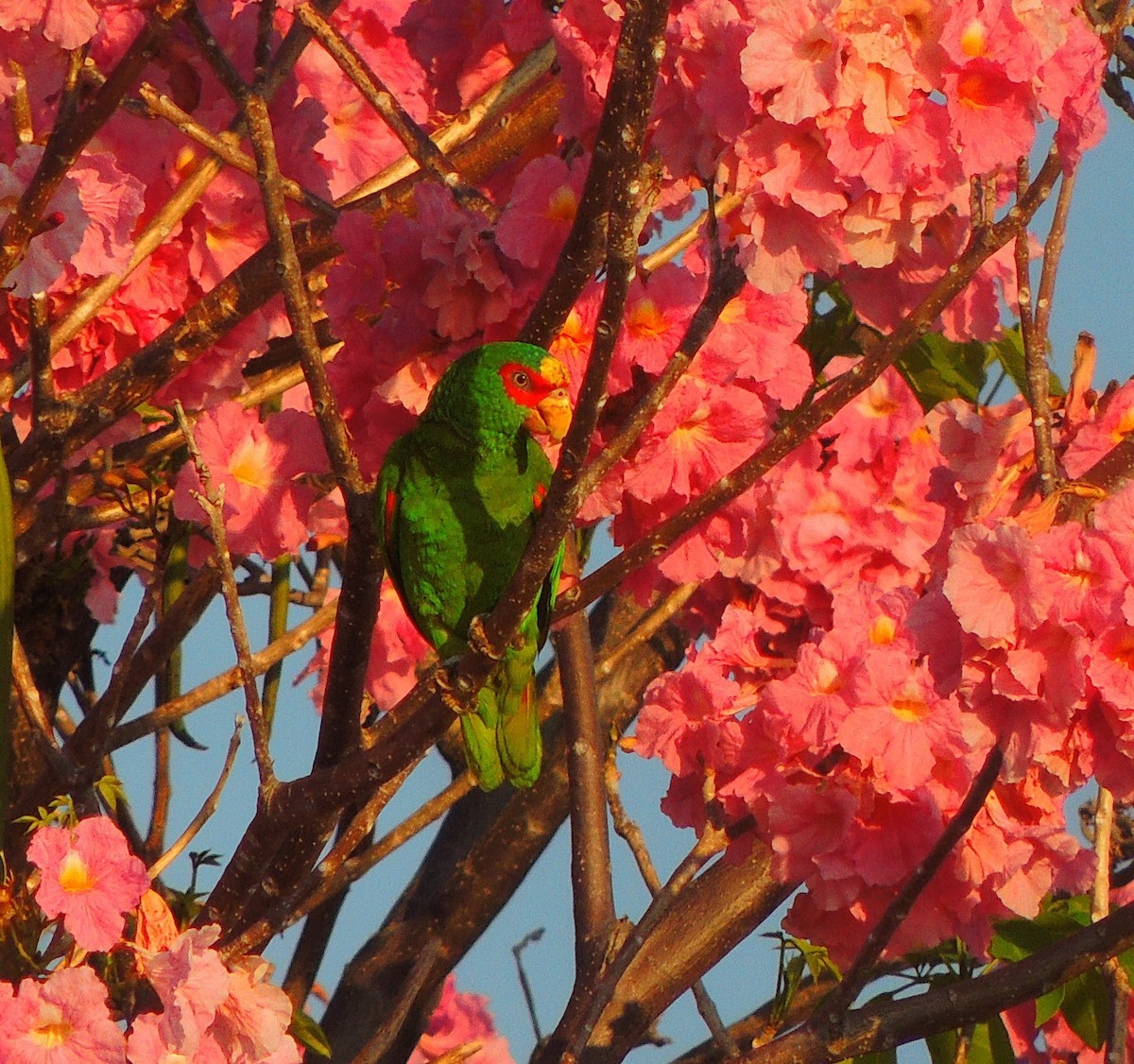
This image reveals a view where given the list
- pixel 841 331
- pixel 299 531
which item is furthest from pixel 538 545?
pixel 841 331

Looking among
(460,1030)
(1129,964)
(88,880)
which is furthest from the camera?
(460,1030)

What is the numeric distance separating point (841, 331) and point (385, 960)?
147 centimetres

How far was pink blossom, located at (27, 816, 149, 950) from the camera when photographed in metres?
1.89

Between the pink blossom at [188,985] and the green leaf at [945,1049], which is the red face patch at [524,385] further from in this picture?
the green leaf at [945,1049]

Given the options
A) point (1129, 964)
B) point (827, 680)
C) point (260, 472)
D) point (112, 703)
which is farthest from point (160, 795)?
point (1129, 964)

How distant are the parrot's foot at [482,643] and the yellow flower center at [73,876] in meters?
0.53

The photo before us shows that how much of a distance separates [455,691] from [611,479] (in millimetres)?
398

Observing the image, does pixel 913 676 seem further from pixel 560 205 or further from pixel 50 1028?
pixel 50 1028

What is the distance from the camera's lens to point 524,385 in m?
2.20

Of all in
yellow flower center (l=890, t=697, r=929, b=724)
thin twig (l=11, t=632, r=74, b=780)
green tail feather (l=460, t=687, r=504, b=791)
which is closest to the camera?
yellow flower center (l=890, t=697, r=929, b=724)

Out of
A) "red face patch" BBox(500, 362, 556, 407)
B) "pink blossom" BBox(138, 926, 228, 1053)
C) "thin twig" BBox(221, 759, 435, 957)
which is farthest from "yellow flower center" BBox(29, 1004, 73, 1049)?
"red face patch" BBox(500, 362, 556, 407)

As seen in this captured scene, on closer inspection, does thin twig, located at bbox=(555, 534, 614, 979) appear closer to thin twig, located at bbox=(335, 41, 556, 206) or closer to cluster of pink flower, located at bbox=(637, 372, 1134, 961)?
cluster of pink flower, located at bbox=(637, 372, 1134, 961)

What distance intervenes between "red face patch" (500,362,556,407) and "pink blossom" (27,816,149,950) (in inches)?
30.4

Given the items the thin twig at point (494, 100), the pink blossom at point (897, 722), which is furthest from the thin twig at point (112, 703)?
the pink blossom at point (897, 722)
